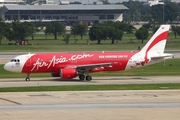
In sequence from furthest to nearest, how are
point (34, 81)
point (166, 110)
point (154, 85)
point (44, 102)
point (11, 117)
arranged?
point (34, 81) → point (154, 85) → point (44, 102) → point (166, 110) → point (11, 117)

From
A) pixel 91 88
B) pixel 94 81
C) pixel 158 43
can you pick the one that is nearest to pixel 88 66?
pixel 94 81

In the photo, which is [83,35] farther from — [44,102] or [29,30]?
[44,102]

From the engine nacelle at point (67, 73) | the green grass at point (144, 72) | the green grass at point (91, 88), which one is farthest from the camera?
the green grass at point (144, 72)

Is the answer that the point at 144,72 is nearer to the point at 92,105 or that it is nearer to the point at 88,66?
the point at 88,66

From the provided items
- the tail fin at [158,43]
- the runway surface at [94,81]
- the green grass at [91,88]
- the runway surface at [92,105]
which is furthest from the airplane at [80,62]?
the runway surface at [92,105]

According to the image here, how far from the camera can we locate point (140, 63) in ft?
208

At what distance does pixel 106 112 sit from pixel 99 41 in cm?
10335

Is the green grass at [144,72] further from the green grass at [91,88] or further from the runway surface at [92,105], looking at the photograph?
the runway surface at [92,105]

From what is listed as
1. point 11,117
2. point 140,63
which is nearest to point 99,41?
point 140,63

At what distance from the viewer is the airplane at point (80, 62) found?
200 feet

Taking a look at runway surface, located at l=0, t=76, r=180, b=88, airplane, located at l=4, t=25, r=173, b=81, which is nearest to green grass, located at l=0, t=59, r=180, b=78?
runway surface, located at l=0, t=76, r=180, b=88

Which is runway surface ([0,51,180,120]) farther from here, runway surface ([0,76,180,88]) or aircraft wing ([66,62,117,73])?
aircraft wing ([66,62,117,73])

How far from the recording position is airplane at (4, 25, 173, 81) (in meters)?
60.9

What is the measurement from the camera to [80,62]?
62.0m
